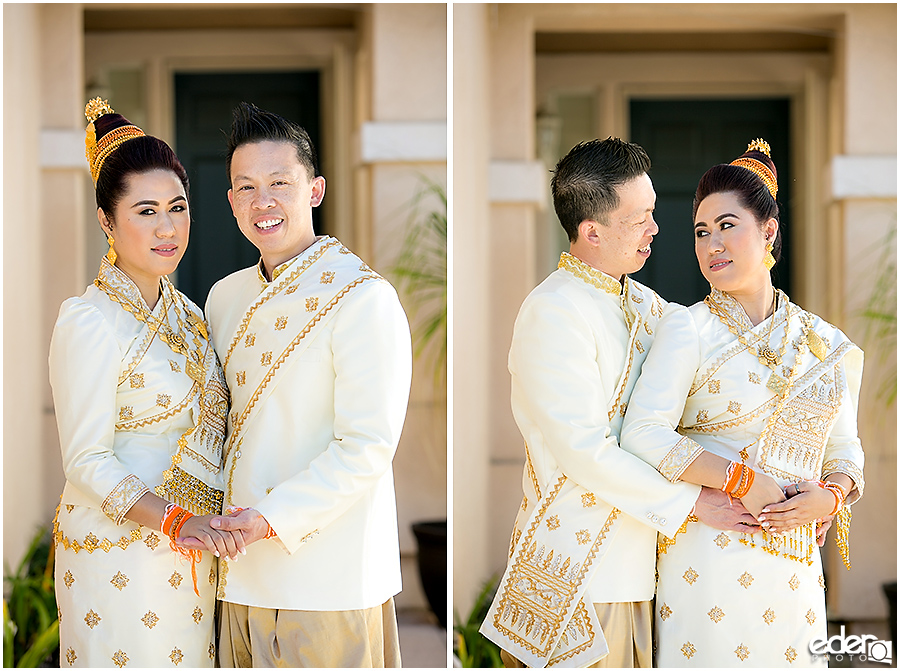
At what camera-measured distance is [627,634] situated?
1.98 metres

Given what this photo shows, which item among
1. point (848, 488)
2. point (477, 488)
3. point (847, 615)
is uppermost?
point (848, 488)

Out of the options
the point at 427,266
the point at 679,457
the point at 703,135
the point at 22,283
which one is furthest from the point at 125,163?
the point at 703,135

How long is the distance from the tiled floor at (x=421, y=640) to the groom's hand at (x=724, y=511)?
5.67 feet

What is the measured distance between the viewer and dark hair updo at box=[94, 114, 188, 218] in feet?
6.41

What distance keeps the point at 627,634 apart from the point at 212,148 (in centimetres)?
293

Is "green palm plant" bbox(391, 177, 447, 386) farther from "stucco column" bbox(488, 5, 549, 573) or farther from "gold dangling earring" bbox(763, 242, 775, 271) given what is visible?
→ "gold dangling earring" bbox(763, 242, 775, 271)

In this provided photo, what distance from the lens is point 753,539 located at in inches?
76.9

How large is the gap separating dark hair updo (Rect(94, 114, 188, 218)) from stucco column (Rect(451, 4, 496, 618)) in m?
0.90

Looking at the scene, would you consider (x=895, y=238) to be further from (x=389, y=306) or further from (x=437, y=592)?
(x=389, y=306)

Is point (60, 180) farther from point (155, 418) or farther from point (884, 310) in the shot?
point (884, 310)

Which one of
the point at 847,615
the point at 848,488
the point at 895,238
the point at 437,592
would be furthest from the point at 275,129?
the point at 847,615

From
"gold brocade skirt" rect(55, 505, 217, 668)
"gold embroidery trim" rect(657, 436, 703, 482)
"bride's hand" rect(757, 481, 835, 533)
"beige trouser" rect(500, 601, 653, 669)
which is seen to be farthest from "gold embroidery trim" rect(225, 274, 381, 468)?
"bride's hand" rect(757, 481, 835, 533)

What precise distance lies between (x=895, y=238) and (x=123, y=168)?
2901 mm

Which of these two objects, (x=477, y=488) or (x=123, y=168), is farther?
(x=477, y=488)
